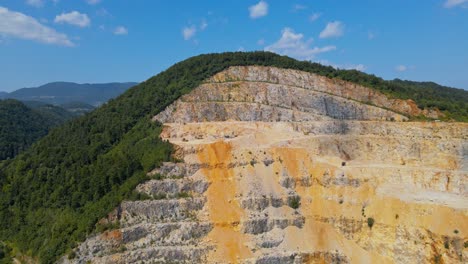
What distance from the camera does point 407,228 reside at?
149 feet

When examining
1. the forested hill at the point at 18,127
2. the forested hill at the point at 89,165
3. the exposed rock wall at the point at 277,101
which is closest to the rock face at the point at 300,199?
the forested hill at the point at 89,165

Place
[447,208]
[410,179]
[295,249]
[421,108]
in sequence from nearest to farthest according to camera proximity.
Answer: [447,208]
[295,249]
[410,179]
[421,108]

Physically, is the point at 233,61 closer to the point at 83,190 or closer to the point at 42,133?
the point at 83,190

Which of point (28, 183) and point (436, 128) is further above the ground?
point (436, 128)

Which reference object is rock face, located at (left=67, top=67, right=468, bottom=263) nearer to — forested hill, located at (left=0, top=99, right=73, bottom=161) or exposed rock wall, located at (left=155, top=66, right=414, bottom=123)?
exposed rock wall, located at (left=155, top=66, right=414, bottom=123)

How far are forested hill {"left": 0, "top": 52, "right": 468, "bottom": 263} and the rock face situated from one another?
3.71 m

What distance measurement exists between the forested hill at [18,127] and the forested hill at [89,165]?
5694 cm

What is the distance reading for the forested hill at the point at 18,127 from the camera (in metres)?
124

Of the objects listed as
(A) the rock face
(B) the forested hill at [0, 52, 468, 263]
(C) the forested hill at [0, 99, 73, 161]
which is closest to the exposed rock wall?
(B) the forested hill at [0, 52, 468, 263]

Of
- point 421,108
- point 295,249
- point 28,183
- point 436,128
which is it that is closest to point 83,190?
point 28,183

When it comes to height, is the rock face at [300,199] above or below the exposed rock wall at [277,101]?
below

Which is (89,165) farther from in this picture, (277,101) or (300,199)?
(277,101)

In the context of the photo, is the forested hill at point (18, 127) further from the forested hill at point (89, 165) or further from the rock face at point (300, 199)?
the rock face at point (300, 199)

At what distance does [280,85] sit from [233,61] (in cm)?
1209
